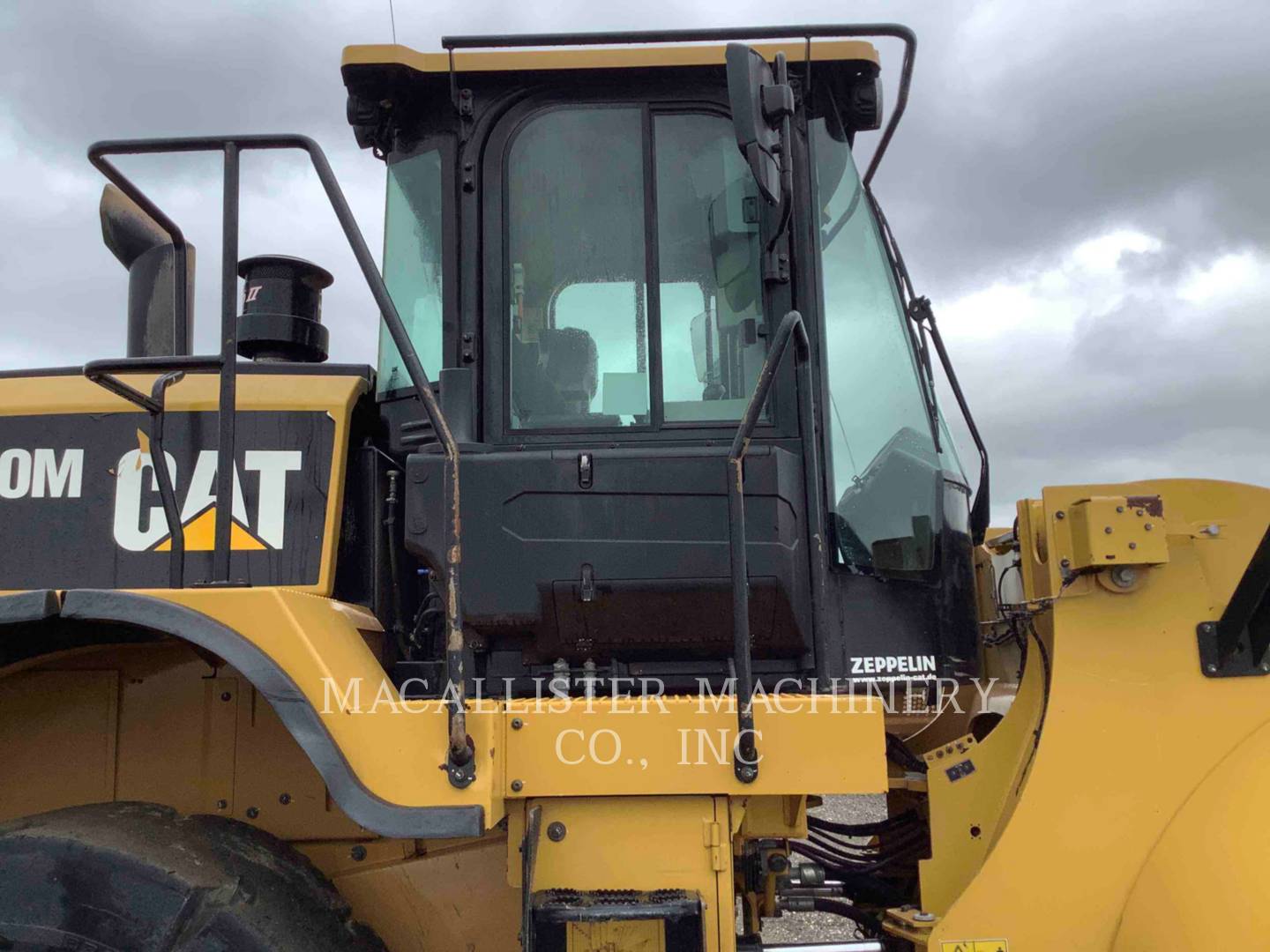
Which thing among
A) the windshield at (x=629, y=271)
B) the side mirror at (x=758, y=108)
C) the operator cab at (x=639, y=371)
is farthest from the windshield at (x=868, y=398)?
the side mirror at (x=758, y=108)

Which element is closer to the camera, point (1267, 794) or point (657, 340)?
point (1267, 794)

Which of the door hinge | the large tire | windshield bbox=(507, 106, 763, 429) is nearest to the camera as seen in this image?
the large tire

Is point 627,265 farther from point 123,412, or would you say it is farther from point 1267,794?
point 1267,794

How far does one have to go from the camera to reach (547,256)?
260 centimetres

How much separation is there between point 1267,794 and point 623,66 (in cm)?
237

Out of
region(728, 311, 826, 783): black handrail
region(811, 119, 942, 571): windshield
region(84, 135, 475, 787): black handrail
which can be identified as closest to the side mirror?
region(728, 311, 826, 783): black handrail

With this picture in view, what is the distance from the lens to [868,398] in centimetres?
270

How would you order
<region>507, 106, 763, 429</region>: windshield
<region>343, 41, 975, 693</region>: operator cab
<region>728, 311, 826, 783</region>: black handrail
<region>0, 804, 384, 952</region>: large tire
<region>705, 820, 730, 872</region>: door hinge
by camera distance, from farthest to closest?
<region>507, 106, 763, 429</region>: windshield < <region>343, 41, 975, 693</region>: operator cab < <region>705, 820, 730, 872</region>: door hinge < <region>728, 311, 826, 783</region>: black handrail < <region>0, 804, 384, 952</region>: large tire

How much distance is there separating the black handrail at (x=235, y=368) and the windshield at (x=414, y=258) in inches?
17.2

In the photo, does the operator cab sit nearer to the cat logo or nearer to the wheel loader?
the wheel loader

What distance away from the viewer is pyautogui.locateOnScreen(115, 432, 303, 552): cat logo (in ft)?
8.08

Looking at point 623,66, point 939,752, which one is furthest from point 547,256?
point 939,752

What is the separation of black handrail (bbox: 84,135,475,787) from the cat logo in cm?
14

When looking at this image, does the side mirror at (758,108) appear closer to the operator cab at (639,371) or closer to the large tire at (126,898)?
the operator cab at (639,371)
